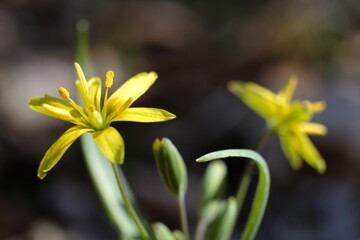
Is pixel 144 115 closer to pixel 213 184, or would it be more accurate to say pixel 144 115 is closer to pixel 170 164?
pixel 170 164

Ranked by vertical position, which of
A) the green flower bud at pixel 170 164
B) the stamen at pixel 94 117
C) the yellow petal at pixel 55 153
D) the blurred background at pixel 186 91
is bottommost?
the blurred background at pixel 186 91

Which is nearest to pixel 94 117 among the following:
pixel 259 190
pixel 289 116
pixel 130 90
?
pixel 130 90

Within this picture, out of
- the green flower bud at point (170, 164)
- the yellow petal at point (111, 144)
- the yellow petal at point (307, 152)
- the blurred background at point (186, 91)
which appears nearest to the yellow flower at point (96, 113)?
the yellow petal at point (111, 144)

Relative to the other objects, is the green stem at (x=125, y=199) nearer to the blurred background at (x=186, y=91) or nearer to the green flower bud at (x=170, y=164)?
the green flower bud at (x=170, y=164)

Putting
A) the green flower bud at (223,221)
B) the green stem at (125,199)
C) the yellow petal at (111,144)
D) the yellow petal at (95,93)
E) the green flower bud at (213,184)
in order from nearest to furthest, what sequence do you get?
the yellow petal at (111,144), the green stem at (125,199), the yellow petal at (95,93), the green flower bud at (223,221), the green flower bud at (213,184)

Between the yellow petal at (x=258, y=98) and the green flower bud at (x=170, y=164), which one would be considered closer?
the green flower bud at (x=170, y=164)

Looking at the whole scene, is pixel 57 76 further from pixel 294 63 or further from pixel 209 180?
pixel 209 180

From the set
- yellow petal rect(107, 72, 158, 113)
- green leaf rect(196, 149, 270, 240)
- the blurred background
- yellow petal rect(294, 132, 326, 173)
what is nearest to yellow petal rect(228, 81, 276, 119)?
yellow petal rect(294, 132, 326, 173)
